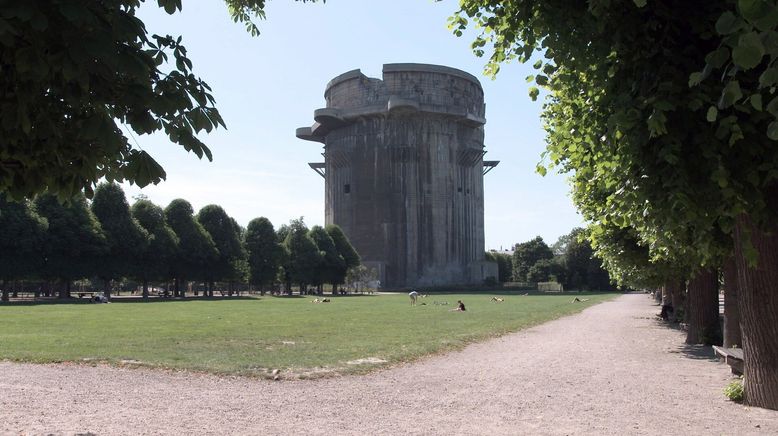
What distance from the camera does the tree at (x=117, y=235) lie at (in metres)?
64.2

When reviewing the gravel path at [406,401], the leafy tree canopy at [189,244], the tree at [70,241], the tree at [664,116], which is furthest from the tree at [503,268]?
the tree at [664,116]

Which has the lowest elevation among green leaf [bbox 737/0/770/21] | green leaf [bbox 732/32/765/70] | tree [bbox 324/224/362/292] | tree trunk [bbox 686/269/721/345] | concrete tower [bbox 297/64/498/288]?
tree trunk [bbox 686/269/721/345]

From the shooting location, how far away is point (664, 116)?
699 centimetres

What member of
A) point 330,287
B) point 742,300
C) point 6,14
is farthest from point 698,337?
point 330,287

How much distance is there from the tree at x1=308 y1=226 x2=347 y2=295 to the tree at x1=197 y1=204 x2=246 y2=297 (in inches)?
642

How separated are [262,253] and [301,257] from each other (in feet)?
22.0

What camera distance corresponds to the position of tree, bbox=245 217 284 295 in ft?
284

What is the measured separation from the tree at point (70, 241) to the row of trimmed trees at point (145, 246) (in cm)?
8

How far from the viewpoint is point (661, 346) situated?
2112cm

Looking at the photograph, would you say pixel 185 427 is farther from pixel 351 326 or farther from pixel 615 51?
pixel 351 326

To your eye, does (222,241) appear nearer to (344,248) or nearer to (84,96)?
(344,248)

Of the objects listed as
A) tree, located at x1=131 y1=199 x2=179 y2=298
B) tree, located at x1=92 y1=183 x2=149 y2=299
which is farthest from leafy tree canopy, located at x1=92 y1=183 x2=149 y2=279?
tree, located at x1=131 y1=199 x2=179 y2=298

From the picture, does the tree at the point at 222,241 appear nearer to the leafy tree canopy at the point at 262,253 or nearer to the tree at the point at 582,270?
the leafy tree canopy at the point at 262,253

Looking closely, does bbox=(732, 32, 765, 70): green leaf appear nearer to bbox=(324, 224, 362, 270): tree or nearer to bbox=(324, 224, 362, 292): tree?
bbox=(324, 224, 362, 292): tree
